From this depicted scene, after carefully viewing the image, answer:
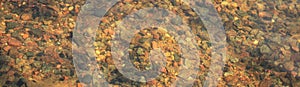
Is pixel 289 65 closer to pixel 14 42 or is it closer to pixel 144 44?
pixel 144 44

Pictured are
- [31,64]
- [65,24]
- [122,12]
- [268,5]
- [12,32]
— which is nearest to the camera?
[31,64]

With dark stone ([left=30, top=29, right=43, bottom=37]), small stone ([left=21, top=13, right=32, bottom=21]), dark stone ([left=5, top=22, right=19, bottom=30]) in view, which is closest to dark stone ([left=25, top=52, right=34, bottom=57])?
dark stone ([left=30, top=29, right=43, bottom=37])

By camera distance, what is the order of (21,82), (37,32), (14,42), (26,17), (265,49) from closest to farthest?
1. (21,82)
2. (14,42)
3. (37,32)
4. (26,17)
5. (265,49)

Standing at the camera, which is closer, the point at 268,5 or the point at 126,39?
the point at 126,39

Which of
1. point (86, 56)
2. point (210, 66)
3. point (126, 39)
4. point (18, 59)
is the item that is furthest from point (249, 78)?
point (18, 59)

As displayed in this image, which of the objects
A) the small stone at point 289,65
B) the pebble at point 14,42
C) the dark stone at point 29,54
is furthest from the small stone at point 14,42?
the small stone at point 289,65

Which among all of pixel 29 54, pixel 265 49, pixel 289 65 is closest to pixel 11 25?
pixel 29 54

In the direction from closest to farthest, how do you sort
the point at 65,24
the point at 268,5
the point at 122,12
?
the point at 65,24, the point at 122,12, the point at 268,5

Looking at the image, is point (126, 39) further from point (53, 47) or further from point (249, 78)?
point (249, 78)
